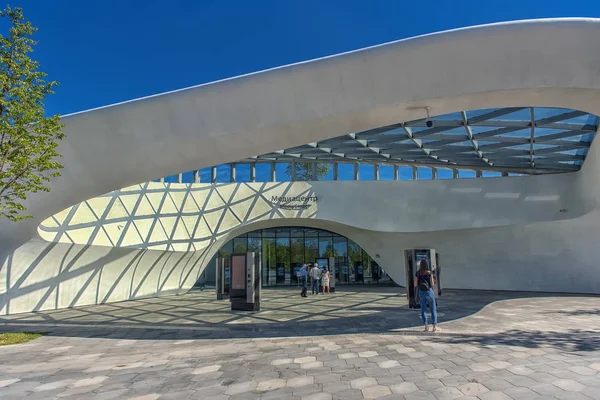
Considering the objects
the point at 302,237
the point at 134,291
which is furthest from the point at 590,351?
the point at 302,237

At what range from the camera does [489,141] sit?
16969 millimetres

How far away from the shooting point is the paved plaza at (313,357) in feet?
16.2

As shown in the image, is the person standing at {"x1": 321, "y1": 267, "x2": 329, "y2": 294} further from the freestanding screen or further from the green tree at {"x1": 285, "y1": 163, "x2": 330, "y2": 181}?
the green tree at {"x1": 285, "y1": 163, "x2": 330, "y2": 181}

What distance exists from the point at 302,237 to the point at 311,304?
1518 cm

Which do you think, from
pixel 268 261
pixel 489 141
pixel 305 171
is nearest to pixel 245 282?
pixel 489 141

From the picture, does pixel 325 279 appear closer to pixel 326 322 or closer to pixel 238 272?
pixel 238 272

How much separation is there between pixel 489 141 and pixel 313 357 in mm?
14309

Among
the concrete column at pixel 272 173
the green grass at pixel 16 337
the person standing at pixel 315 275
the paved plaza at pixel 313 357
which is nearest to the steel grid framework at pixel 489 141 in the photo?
the concrete column at pixel 272 173

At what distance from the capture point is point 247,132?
29.9 ft

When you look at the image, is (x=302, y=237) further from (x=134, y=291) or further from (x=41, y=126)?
(x=41, y=126)

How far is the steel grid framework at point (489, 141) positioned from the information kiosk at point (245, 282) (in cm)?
735

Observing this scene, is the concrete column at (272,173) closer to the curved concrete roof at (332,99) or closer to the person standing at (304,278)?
the person standing at (304,278)

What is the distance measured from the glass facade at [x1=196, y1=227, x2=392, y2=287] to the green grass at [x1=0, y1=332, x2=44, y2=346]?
66.3ft

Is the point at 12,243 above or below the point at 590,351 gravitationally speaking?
above
